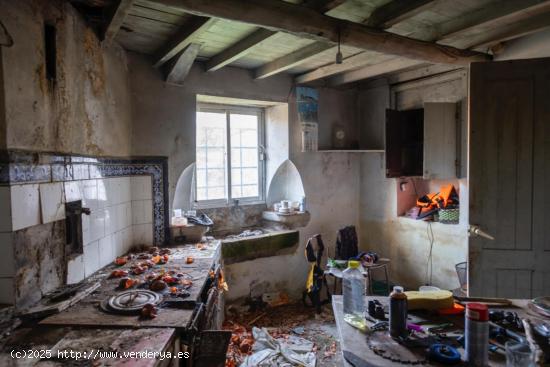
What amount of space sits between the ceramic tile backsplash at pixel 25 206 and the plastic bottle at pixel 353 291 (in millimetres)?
1368

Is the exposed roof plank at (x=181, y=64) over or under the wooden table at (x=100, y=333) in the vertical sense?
over

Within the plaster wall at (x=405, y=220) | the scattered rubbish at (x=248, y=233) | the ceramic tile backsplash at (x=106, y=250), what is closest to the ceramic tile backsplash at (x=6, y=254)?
the ceramic tile backsplash at (x=106, y=250)

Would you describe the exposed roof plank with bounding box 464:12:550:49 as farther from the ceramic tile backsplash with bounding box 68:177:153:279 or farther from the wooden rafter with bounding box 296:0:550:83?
the ceramic tile backsplash with bounding box 68:177:153:279

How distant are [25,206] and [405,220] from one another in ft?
10.9

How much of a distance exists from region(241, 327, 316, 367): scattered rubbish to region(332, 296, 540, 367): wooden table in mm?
1243

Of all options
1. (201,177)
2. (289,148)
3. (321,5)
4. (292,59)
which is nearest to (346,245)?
(289,148)

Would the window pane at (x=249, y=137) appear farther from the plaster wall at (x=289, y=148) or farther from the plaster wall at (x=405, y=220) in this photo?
the plaster wall at (x=405, y=220)

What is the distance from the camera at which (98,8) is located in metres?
1.97

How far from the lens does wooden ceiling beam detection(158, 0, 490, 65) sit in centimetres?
172

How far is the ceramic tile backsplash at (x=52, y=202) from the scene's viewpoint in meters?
1.61

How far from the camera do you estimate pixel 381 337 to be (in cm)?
117

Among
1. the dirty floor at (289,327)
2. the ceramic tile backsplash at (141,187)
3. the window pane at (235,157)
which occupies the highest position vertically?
the window pane at (235,157)

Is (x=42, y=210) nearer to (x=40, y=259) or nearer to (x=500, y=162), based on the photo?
(x=40, y=259)

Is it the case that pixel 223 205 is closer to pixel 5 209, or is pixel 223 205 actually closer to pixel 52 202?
pixel 52 202
